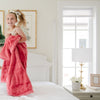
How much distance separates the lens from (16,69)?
2213 mm

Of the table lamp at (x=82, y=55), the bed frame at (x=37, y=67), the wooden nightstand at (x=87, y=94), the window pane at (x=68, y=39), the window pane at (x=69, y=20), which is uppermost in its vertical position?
the window pane at (x=69, y=20)

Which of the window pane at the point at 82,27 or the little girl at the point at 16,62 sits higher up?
the window pane at the point at 82,27

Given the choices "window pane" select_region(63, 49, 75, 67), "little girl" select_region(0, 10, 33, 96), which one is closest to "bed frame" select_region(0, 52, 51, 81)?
"window pane" select_region(63, 49, 75, 67)

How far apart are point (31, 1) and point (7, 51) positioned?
4.67 ft

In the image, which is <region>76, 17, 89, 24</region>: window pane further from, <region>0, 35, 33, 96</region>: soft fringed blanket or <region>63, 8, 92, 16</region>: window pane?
<region>0, 35, 33, 96</region>: soft fringed blanket

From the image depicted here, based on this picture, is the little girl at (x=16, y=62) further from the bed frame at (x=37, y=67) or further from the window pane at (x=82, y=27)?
the window pane at (x=82, y=27)

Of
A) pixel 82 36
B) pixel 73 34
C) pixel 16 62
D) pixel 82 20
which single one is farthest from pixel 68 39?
pixel 16 62

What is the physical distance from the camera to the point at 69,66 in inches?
139

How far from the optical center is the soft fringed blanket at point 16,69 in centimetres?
215

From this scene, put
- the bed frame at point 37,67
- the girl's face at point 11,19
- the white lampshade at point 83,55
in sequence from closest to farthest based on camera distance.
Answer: the girl's face at point 11,19 → the white lampshade at point 83,55 → the bed frame at point 37,67

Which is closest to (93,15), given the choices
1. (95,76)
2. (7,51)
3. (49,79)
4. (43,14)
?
(43,14)

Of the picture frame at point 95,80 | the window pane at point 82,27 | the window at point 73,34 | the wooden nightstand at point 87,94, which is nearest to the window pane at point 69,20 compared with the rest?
the window at point 73,34

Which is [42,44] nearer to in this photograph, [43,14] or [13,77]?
[43,14]

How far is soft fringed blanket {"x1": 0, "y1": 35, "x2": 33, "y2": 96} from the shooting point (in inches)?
84.5
